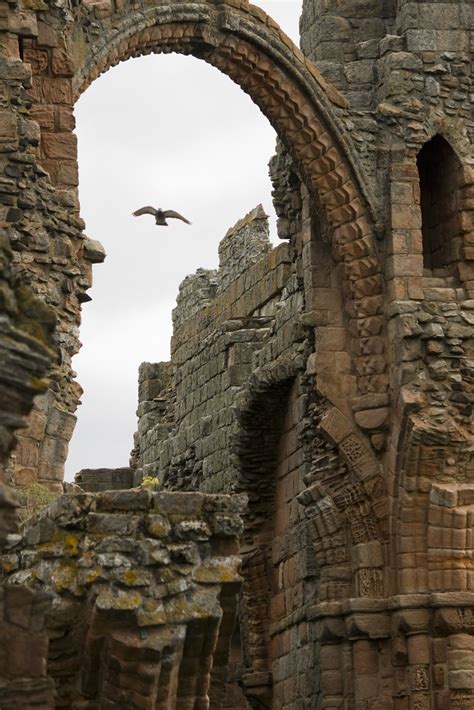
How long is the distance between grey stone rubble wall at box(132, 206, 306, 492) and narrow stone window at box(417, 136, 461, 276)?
1345 mm

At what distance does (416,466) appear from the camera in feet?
60.4

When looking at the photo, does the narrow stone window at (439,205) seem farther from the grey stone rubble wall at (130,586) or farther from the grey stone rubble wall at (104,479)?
the grey stone rubble wall at (130,586)

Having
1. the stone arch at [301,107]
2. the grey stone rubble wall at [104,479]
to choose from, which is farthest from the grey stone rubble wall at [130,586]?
the grey stone rubble wall at [104,479]

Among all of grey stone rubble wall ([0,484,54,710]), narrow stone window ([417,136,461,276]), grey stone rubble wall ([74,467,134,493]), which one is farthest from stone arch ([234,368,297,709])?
grey stone rubble wall ([0,484,54,710])

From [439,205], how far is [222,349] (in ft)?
12.7

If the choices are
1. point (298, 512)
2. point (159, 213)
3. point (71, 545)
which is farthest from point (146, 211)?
point (71, 545)

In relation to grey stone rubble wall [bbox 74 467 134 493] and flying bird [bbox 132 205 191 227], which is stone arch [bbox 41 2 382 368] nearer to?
flying bird [bbox 132 205 191 227]

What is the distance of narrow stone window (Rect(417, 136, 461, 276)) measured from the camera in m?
19.3

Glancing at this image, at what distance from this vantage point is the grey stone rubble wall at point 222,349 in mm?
21453

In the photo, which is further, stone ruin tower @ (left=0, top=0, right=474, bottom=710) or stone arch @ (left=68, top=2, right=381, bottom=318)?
stone arch @ (left=68, top=2, right=381, bottom=318)

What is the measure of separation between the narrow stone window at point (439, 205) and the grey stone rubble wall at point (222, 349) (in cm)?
135

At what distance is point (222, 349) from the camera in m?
22.8

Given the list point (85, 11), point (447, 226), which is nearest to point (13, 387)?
point (85, 11)

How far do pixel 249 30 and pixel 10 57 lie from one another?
3149mm
